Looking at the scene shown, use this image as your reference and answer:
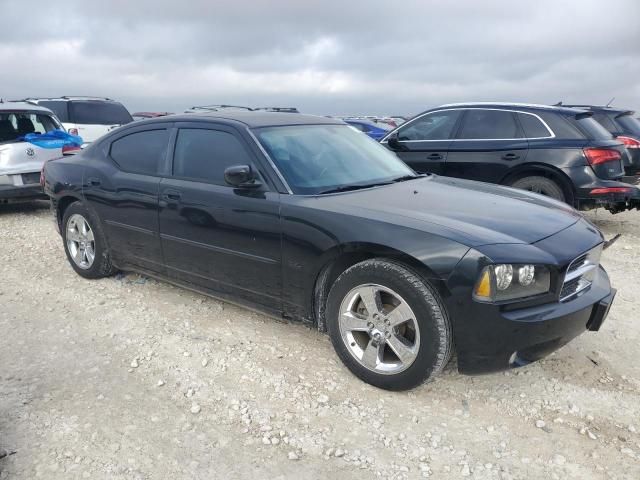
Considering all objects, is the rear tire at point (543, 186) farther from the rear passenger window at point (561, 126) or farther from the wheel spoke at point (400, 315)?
the wheel spoke at point (400, 315)

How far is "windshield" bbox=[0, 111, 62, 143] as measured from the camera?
25.0 feet

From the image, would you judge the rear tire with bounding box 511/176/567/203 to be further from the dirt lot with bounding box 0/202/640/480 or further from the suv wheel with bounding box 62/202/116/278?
the suv wheel with bounding box 62/202/116/278

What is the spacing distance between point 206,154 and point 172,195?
405 millimetres

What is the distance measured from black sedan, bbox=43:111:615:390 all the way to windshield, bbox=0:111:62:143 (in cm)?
403

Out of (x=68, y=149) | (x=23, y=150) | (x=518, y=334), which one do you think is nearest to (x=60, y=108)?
(x=68, y=149)

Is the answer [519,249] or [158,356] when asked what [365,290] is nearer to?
[519,249]

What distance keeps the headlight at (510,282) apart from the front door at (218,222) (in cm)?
130

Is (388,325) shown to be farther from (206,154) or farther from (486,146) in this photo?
(486,146)

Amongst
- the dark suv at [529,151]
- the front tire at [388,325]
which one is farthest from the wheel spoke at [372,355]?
the dark suv at [529,151]

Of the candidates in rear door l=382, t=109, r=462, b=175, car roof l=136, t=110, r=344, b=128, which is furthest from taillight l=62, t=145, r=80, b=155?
rear door l=382, t=109, r=462, b=175

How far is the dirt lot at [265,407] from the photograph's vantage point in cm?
246

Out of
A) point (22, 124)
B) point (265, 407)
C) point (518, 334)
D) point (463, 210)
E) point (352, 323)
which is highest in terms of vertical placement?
point (22, 124)

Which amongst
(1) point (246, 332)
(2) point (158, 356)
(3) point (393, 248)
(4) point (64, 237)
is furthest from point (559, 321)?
(4) point (64, 237)

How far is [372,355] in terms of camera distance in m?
3.04
